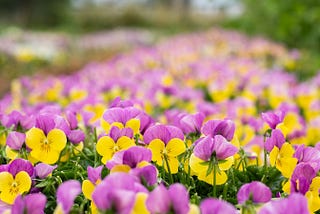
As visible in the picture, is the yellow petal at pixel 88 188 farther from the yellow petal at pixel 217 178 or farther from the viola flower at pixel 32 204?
the yellow petal at pixel 217 178

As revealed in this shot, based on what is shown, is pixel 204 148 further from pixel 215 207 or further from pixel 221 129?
pixel 215 207

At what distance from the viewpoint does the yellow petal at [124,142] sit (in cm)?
165

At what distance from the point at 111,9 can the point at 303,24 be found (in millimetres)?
23923

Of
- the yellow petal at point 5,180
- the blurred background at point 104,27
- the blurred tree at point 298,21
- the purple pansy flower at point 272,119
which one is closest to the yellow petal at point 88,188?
the yellow petal at point 5,180

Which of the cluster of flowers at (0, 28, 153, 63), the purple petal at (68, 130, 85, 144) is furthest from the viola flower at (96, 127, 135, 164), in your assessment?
the cluster of flowers at (0, 28, 153, 63)

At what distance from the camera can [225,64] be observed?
6.64 m

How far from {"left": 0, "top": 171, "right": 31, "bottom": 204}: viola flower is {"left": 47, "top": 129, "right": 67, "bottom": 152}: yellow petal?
0.22 meters

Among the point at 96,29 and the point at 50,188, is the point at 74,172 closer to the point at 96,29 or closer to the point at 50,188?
the point at 50,188

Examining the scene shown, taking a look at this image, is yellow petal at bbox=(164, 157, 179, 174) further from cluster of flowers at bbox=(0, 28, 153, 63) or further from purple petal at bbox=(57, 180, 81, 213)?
cluster of flowers at bbox=(0, 28, 153, 63)

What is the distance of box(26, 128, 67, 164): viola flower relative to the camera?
1.71m

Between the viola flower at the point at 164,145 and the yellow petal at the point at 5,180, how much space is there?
1.26 feet

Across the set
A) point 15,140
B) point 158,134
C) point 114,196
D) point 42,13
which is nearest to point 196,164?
point 158,134

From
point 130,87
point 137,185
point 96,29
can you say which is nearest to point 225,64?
point 130,87

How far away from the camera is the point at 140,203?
1166 mm
